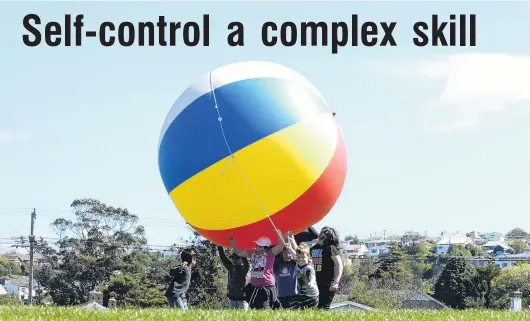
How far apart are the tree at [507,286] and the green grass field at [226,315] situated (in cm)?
6137

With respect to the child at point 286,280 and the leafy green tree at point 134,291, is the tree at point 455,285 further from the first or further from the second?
the child at point 286,280

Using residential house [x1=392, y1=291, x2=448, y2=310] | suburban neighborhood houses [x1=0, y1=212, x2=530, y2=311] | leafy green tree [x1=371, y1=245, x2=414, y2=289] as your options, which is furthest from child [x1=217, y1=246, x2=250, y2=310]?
leafy green tree [x1=371, y1=245, x2=414, y2=289]

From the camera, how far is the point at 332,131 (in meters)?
13.5

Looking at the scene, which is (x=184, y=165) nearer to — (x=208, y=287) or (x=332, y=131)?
(x=332, y=131)

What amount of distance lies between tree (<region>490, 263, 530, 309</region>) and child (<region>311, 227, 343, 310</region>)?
59974mm

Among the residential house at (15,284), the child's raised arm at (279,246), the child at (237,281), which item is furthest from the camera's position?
the residential house at (15,284)

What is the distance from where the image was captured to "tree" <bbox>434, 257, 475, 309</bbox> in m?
75.9

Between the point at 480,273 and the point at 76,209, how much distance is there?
31.0 meters

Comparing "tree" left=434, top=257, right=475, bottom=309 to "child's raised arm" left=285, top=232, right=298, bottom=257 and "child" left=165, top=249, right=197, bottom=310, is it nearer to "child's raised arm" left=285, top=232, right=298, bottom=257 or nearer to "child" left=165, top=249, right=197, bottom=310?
"child" left=165, top=249, right=197, bottom=310

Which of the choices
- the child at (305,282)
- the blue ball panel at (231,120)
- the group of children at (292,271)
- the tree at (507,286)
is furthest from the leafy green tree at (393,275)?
the blue ball panel at (231,120)

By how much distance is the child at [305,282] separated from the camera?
13.2 meters

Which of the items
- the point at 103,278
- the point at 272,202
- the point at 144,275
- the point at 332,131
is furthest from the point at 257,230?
the point at 103,278

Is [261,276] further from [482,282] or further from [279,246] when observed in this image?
[482,282]

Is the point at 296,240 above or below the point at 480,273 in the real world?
above
